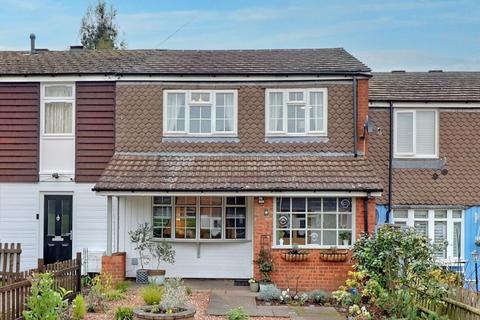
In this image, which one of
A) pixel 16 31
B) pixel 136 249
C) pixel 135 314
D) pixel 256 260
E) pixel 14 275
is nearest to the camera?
pixel 135 314

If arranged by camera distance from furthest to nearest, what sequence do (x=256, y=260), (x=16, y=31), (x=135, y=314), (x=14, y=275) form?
(x=16, y=31)
(x=256, y=260)
(x=14, y=275)
(x=135, y=314)

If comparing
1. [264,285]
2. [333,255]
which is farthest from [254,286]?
[333,255]

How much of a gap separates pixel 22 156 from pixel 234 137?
6375 mm

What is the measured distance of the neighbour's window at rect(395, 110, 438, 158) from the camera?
66.3 feet

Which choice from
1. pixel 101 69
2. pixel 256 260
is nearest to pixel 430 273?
pixel 256 260

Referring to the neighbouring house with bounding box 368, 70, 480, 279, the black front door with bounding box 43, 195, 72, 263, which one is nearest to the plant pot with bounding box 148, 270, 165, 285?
the black front door with bounding box 43, 195, 72, 263

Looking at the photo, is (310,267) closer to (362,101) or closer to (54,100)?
(362,101)

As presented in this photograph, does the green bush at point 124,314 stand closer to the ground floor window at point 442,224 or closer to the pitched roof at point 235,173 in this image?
the pitched roof at point 235,173

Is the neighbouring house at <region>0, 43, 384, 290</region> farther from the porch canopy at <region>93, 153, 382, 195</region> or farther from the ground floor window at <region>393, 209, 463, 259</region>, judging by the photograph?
the ground floor window at <region>393, 209, 463, 259</region>

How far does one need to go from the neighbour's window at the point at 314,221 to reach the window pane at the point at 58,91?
23.5ft

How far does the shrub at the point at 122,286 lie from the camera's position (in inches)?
616

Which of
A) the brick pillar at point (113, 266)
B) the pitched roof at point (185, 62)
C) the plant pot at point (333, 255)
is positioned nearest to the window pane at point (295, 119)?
the pitched roof at point (185, 62)

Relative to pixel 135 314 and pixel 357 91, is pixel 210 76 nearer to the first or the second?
pixel 357 91

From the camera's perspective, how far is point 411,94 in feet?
67.2
